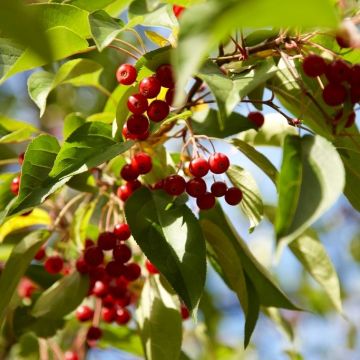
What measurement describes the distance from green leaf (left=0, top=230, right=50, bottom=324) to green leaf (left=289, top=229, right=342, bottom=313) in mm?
A: 649

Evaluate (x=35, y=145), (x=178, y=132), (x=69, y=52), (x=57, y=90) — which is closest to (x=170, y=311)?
(x=178, y=132)

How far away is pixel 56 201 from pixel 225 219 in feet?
2.10

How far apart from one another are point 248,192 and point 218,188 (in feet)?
0.25

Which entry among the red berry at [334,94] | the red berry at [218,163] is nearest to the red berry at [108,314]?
the red berry at [218,163]

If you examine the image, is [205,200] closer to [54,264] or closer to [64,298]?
[64,298]

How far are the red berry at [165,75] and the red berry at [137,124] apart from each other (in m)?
0.09

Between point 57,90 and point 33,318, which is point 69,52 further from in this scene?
point 57,90

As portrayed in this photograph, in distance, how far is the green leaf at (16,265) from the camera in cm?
158

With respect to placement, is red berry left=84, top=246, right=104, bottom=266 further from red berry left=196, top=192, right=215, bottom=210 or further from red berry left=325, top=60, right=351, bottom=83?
red berry left=325, top=60, right=351, bottom=83

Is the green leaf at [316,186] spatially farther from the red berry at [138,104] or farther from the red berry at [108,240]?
the red berry at [108,240]

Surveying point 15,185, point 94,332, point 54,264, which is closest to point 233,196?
point 15,185

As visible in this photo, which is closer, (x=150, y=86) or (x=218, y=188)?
(x=150, y=86)

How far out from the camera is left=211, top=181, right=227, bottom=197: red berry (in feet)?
4.70

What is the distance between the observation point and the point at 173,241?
4.24 ft
